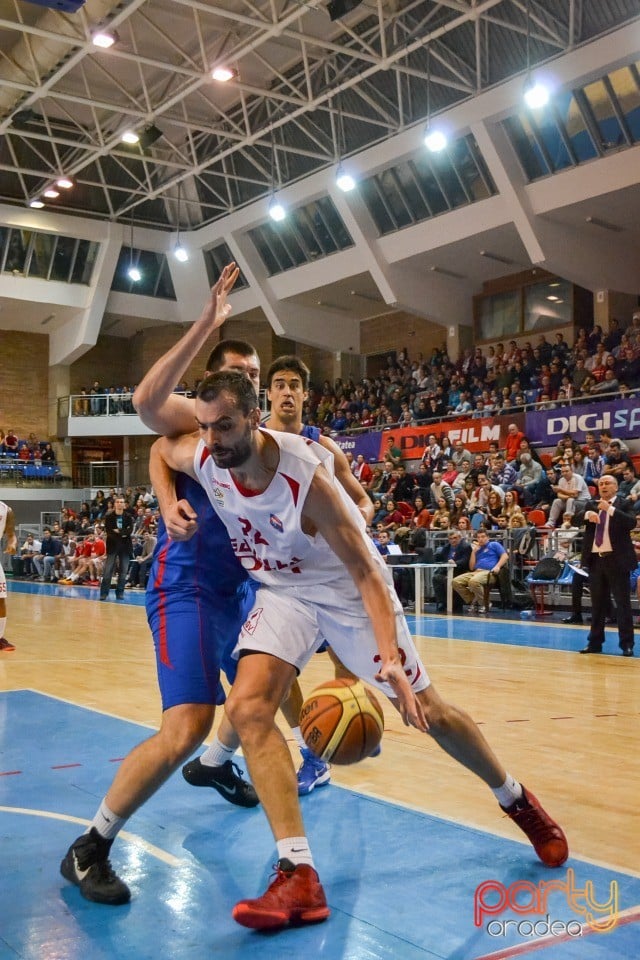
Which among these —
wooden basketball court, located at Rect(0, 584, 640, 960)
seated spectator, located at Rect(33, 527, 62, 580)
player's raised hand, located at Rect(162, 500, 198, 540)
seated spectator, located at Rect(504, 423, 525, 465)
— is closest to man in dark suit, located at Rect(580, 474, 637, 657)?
wooden basketball court, located at Rect(0, 584, 640, 960)

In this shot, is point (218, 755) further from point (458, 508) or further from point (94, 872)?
point (458, 508)

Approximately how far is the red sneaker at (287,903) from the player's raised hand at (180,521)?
112 centimetres

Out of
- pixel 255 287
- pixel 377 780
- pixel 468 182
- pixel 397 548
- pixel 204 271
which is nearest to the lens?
pixel 377 780

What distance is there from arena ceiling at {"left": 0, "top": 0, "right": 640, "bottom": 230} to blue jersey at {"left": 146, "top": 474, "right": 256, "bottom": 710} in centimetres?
1620

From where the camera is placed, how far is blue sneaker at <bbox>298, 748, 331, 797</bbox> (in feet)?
14.7

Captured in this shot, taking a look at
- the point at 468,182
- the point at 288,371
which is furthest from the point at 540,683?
the point at 468,182

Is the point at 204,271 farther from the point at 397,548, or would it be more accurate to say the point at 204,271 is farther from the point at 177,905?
the point at 177,905

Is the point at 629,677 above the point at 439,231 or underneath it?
underneath

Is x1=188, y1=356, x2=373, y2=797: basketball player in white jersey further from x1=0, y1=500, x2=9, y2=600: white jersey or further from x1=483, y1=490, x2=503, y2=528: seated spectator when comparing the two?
x1=483, y1=490, x2=503, y2=528: seated spectator

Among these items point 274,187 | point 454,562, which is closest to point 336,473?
point 454,562

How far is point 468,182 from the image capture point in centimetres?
2348

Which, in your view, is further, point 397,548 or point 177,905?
point 397,548

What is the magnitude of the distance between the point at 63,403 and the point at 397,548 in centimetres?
2400

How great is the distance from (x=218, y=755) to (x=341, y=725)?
130cm
